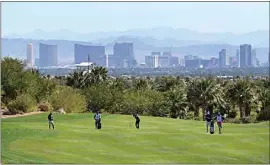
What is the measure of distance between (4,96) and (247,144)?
3054 centimetres

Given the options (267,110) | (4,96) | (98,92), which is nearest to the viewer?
(4,96)

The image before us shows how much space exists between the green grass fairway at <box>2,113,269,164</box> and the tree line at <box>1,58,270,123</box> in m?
19.0

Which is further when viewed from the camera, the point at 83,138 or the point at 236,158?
the point at 83,138

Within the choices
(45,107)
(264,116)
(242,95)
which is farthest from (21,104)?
(242,95)

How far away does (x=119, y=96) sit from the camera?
234 ft

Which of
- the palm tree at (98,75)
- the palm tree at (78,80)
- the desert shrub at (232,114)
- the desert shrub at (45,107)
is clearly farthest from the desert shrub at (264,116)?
the palm tree at (78,80)

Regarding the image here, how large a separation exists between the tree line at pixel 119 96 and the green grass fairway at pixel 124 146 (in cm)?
1904

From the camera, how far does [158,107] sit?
70500mm

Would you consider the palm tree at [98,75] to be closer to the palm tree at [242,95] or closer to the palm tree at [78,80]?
the palm tree at [78,80]

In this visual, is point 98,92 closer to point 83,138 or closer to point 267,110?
point 267,110

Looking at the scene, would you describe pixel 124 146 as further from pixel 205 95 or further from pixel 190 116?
pixel 205 95

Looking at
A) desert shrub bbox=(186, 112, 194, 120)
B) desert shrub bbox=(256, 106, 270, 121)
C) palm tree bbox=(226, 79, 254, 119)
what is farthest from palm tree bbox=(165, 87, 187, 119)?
desert shrub bbox=(256, 106, 270, 121)

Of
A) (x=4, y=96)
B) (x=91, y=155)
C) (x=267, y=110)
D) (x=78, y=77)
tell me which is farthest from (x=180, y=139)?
(x=78, y=77)

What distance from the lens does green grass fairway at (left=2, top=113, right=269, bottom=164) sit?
23094 millimetres
